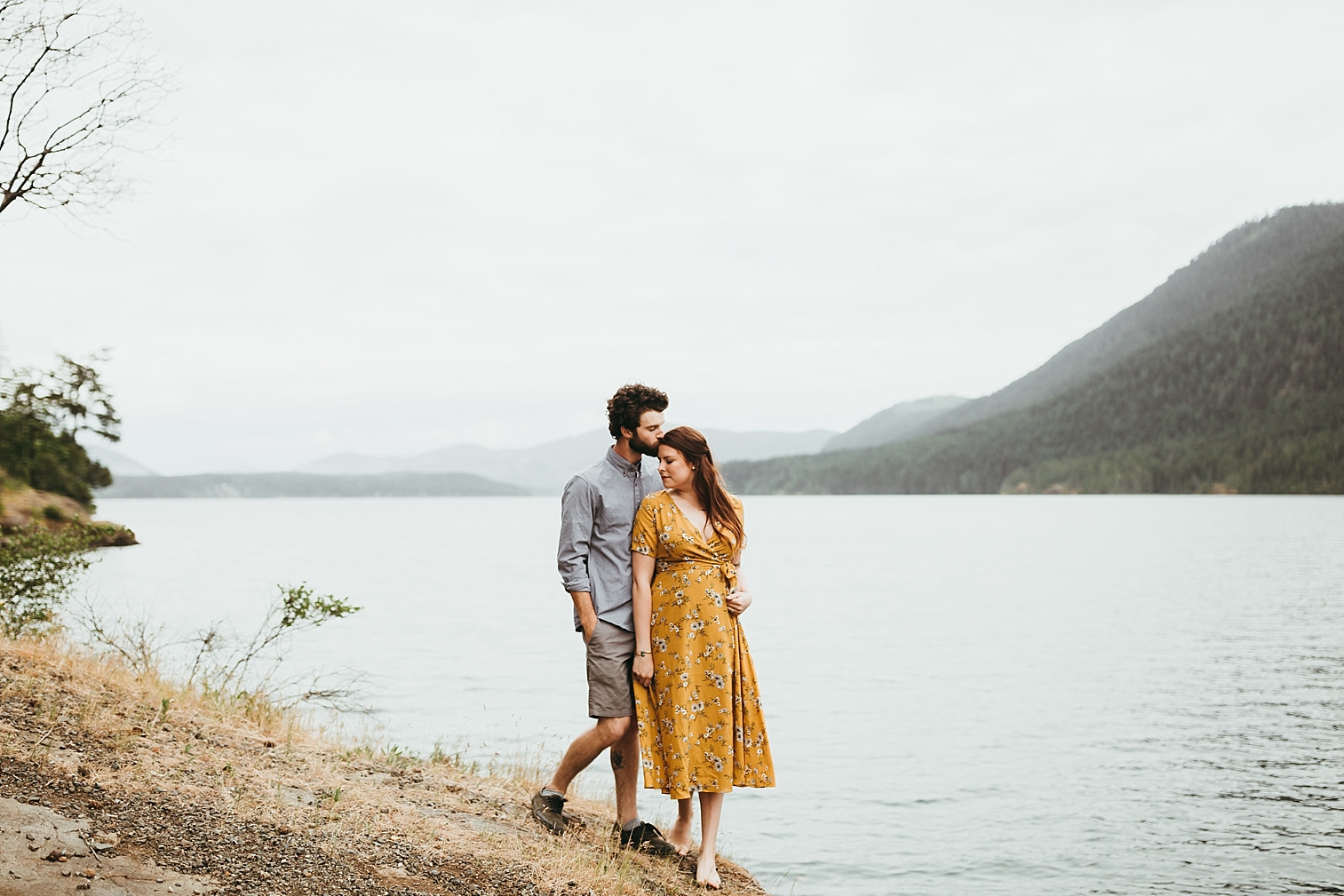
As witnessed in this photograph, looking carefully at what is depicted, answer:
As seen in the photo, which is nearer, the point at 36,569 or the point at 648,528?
the point at 648,528

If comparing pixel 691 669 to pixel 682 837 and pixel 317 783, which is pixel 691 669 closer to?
pixel 682 837

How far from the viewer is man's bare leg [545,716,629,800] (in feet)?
20.1

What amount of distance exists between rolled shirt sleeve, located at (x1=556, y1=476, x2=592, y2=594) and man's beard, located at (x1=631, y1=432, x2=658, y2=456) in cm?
36

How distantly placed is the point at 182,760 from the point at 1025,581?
41.4m

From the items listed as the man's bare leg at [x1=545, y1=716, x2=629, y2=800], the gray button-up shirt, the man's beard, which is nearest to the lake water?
the man's bare leg at [x1=545, y1=716, x2=629, y2=800]

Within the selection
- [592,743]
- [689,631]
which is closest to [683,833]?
[592,743]

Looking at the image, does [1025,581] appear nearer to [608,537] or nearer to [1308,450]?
[608,537]

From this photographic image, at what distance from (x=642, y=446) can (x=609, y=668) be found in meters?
1.30

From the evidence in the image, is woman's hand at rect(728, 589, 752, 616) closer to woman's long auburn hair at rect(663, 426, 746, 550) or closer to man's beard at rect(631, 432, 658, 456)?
woman's long auburn hair at rect(663, 426, 746, 550)

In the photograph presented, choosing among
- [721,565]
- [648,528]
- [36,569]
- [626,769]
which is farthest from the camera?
[36,569]

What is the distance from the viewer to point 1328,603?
32.5 meters

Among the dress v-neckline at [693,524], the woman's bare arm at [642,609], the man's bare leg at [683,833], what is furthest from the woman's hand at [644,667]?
the man's bare leg at [683,833]

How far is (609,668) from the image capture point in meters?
6.05

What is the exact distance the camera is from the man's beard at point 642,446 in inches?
238
